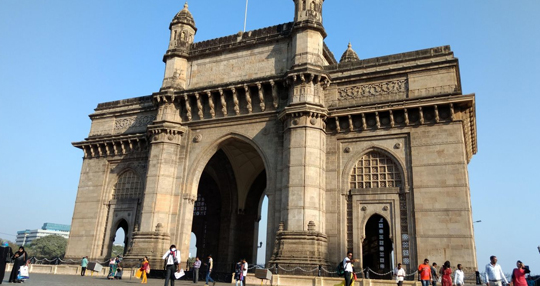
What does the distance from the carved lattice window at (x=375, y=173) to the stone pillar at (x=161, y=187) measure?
1099cm

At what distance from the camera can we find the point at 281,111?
24594 mm

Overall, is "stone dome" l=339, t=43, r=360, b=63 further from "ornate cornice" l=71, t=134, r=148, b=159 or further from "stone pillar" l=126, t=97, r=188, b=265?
"ornate cornice" l=71, t=134, r=148, b=159

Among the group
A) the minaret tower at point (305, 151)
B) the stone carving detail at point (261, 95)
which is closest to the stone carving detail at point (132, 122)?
the stone carving detail at point (261, 95)

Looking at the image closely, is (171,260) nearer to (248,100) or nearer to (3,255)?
(3,255)

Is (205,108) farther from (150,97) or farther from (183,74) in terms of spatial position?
(150,97)

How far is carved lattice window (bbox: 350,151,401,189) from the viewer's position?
74.5ft

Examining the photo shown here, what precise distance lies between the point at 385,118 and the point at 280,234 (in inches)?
330

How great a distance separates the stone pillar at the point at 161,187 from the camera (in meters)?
25.3

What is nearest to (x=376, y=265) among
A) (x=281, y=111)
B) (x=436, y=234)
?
(x=436, y=234)

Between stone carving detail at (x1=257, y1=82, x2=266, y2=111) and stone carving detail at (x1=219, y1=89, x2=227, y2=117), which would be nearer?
stone carving detail at (x1=257, y1=82, x2=266, y2=111)

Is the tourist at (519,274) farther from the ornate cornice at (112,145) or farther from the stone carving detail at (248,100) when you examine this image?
the ornate cornice at (112,145)

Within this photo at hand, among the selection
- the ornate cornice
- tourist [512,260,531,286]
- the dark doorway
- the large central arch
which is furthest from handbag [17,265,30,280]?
the dark doorway

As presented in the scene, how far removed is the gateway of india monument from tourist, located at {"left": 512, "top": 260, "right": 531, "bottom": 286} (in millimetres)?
9136

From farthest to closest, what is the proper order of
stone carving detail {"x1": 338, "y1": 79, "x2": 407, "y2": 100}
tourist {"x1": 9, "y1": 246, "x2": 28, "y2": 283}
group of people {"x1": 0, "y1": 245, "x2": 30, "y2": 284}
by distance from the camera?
stone carving detail {"x1": 338, "y1": 79, "x2": 407, "y2": 100} < tourist {"x1": 9, "y1": 246, "x2": 28, "y2": 283} < group of people {"x1": 0, "y1": 245, "x2": 30, "y2": 284}
